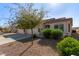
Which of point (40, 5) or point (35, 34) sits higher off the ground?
point (40, 5)

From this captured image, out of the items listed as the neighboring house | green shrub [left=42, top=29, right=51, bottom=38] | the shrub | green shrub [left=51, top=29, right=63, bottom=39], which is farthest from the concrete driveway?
the shrub

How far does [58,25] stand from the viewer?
10.3 ft

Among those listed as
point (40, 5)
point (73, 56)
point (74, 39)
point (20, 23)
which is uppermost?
point (40, 5)

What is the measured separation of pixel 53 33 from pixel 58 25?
154 millimetres

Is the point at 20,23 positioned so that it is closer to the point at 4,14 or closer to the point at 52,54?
the point at 4,14

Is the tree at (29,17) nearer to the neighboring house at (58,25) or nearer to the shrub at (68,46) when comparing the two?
the neighboring house at (58,25)

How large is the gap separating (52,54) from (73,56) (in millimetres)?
335

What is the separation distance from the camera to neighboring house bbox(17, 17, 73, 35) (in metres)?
3.09

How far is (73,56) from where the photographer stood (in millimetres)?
2918

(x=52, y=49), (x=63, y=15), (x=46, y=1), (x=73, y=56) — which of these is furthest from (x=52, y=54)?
(x=46, y=1)

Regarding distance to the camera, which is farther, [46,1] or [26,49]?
[26,49]

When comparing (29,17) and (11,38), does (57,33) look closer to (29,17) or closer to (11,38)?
(29,17)

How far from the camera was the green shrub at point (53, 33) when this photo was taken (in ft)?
10.2

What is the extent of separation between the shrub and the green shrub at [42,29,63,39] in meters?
0.12
